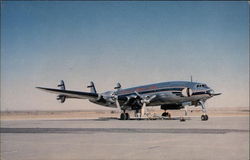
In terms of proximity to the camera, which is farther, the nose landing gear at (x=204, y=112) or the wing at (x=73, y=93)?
the wing at (x=73, y=93)

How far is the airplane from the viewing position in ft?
104

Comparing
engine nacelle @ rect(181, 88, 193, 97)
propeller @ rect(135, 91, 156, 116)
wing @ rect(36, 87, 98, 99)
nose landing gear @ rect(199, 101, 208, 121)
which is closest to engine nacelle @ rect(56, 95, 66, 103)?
wing @ rect(36, 87, 98, 99)

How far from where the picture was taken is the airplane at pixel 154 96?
104 feet

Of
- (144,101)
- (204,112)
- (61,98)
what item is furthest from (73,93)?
(204,112)

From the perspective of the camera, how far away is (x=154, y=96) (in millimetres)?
35656

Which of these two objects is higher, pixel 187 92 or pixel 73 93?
pixel 73 93

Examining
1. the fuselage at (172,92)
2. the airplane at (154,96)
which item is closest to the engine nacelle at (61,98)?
the airplane at (154,96)

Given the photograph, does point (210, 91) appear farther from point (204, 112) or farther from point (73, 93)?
point (73, 93)

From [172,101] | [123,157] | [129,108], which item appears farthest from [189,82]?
[123,157]

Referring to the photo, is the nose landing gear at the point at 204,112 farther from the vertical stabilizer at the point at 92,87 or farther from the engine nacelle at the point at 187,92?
the vertical stabilizer at the point at 92,87

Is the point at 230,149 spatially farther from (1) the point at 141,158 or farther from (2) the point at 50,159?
(2) the point at 50,159

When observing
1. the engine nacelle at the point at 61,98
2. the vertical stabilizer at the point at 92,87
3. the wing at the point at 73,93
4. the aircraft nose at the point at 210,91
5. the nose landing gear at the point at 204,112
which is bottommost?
the nose landing gear at the point at 204,112

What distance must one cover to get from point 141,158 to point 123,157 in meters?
0.52

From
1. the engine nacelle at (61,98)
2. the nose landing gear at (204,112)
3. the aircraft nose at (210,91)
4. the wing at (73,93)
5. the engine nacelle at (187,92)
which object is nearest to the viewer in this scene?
the nose landing gear at (204,112)
